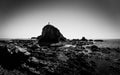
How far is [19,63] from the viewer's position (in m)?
15.5

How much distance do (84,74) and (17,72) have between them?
10816mm

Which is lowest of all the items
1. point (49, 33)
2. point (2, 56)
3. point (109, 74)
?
point (109, 74)

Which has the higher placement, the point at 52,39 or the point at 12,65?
the point at 52,39

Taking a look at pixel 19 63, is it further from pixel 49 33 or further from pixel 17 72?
pixel 49 33

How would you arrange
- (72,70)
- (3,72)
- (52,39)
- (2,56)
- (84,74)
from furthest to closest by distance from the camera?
(52,39) → (2,56) → (72,70) → (84,74) → (3,72)

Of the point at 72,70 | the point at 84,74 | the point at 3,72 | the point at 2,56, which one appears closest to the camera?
the point at 3,72

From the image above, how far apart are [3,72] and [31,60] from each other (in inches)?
194

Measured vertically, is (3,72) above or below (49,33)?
below

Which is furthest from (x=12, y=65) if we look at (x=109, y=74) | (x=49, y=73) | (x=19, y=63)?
(x=109, y=74)

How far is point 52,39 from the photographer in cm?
6078

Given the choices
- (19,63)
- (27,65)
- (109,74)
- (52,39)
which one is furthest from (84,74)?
(52,39)

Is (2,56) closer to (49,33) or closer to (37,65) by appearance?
(37,65)

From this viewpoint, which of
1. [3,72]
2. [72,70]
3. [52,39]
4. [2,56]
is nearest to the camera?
[3,72]

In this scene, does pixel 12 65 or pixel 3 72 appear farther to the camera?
pixel 12 65
